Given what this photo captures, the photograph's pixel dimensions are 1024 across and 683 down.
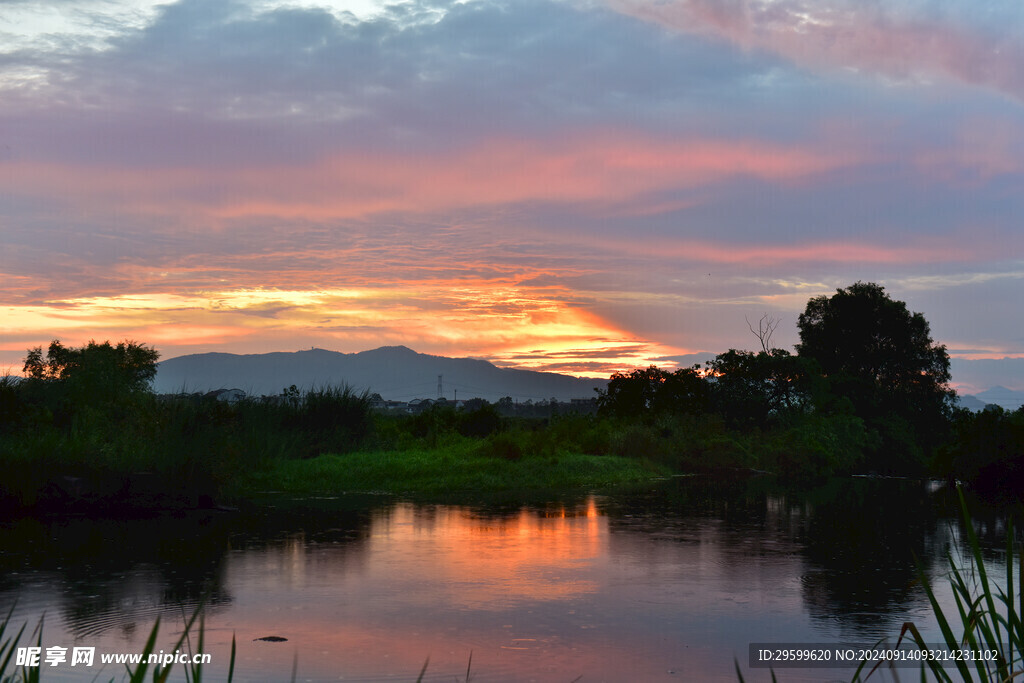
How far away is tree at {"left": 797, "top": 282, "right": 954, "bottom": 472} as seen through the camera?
4203cm

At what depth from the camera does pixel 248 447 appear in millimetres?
22547

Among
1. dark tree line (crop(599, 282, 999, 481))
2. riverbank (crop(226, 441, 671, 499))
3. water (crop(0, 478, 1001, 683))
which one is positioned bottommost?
water (crop(0, 478, 1001, 683))

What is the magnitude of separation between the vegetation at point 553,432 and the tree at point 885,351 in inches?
3.2

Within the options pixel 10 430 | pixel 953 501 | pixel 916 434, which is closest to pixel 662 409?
pixel 916 434

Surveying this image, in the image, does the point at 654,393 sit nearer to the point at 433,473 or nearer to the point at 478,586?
the point at 433,473

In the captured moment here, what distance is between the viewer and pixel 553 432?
3194 cm

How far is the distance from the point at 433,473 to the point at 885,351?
2949 centimetres

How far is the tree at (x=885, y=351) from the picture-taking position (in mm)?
42031

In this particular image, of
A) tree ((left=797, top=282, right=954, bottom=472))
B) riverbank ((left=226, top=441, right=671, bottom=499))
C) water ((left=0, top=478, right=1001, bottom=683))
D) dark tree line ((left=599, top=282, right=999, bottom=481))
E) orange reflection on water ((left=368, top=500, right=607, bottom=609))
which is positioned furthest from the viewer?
tree ((left=797, top=282, right=954, bottom=472))

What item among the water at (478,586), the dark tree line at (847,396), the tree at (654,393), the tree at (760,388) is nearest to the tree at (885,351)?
the dark tree line at (847,396)

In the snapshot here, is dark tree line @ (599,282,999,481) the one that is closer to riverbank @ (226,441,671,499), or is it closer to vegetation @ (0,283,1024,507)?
vegetation @ (0,283,1024,507)

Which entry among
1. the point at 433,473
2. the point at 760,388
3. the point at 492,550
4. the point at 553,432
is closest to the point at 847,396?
the point at 760,388

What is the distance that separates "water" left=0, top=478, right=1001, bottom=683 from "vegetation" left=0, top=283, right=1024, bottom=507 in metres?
1.84

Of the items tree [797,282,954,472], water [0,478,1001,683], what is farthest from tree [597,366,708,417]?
water [0,478,1001,683]
